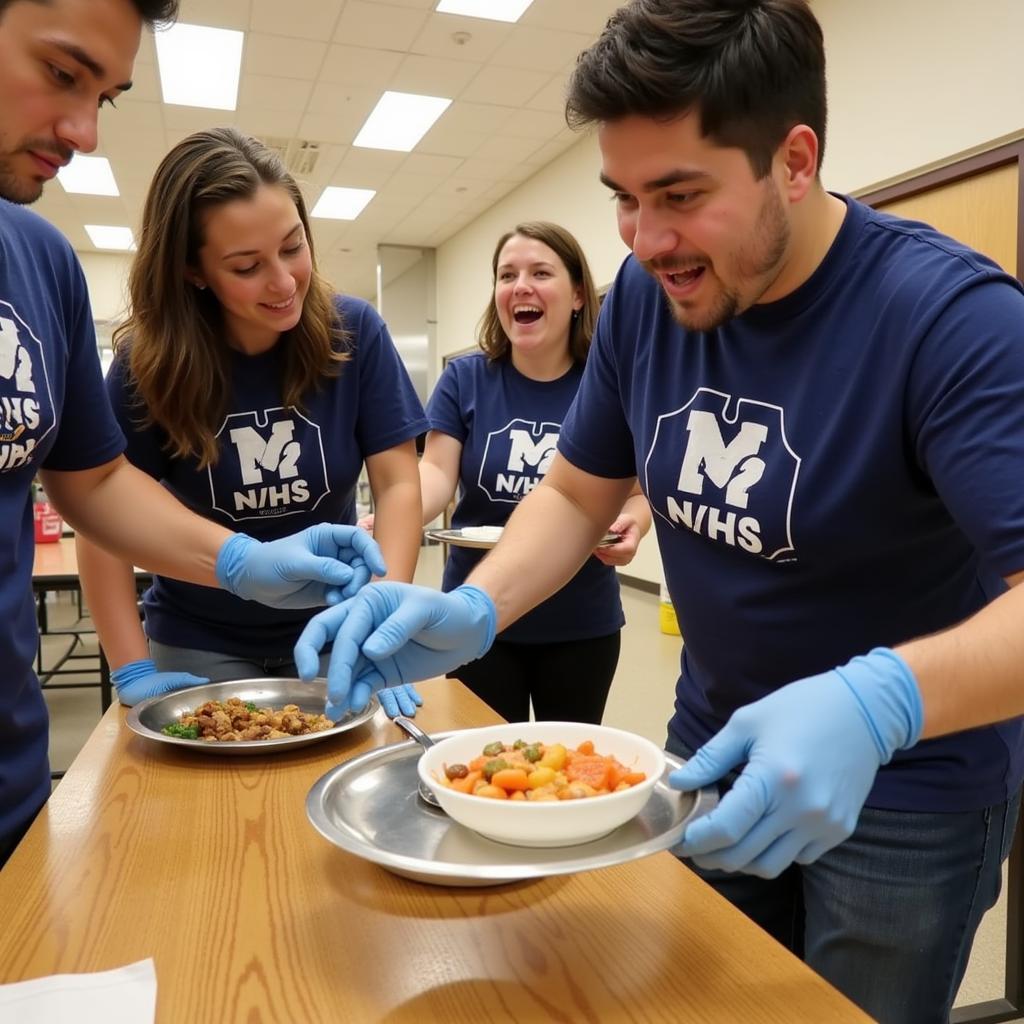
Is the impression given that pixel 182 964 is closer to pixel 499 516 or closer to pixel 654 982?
pixel 654 982

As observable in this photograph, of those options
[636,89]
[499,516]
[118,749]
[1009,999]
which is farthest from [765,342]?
[1009,999]

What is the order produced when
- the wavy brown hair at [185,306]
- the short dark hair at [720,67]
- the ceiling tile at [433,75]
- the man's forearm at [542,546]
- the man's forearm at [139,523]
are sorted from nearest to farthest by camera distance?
the short dark hair at [720,67] → the man's forearm at [542,546] → the man's forearm at [139,523] → the wavy brown hair at [185,306] → the ceiling tile at [433,75]

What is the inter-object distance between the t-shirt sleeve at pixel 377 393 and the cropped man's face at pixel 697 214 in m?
0.79

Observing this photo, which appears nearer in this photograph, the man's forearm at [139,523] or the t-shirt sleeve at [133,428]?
the man's forearm at [139,523]

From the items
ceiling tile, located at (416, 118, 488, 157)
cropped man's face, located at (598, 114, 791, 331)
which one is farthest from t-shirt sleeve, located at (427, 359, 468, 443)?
ceiling tile, located at (416, 118, 488, 157)

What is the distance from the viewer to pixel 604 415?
132 centimetres

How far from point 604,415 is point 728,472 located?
309 mm

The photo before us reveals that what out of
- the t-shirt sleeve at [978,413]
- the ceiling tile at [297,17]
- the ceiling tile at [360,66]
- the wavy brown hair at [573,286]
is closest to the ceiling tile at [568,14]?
the ceiling tile at [360,66]

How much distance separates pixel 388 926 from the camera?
2.57 feet

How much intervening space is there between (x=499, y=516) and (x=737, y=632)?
1.18 metres

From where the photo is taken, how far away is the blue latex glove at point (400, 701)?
130 cm

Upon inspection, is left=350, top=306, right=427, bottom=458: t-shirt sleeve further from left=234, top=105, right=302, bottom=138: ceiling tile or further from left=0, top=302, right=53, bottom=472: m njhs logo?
left=234, top=105, right=302, bottom=138: ceiling tile

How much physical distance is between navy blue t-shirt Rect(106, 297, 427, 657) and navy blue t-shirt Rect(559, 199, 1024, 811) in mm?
729

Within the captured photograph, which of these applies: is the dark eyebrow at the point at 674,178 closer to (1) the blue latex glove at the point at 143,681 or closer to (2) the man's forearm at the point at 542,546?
(2) the man's forearm at the point at 542,546
